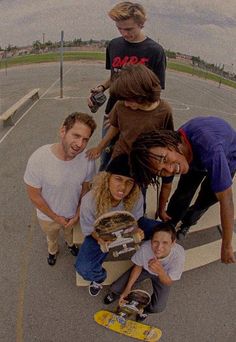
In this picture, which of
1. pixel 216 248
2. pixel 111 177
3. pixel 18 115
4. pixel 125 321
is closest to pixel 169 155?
pixel 111 177

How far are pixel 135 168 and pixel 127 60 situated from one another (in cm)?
Result: 131

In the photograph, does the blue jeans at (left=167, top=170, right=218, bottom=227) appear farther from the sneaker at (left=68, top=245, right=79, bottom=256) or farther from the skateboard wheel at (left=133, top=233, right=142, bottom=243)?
the sneaker at (left=68, top=245, right=79, bottom=256)

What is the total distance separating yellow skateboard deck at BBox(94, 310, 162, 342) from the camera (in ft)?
8.71

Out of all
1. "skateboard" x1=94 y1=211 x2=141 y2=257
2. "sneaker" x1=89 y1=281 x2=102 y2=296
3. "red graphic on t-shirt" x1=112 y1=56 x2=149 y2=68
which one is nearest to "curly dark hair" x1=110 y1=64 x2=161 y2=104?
"red graphic on t-shirt" x1=112 y1=56 x2=149 y2=68

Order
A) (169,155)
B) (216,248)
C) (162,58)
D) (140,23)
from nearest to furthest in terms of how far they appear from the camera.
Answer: (169,155) → (140,23) → (162,58) → (216,248)

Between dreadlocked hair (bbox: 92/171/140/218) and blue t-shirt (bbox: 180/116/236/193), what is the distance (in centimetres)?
56

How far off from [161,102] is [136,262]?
56.7 inches

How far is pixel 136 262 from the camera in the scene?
109 inches

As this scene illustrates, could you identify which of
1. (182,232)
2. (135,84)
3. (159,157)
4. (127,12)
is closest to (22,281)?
(182,232)

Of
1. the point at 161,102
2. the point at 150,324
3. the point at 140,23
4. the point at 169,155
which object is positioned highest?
the point at 140,23

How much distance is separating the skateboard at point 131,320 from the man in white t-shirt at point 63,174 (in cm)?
89

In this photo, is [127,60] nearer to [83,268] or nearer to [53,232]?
[53,232]

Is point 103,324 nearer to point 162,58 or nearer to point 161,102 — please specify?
point 161,102

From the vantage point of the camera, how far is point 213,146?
2041mm
